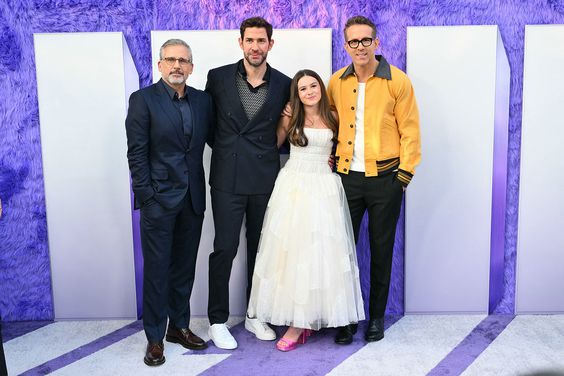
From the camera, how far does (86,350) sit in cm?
327

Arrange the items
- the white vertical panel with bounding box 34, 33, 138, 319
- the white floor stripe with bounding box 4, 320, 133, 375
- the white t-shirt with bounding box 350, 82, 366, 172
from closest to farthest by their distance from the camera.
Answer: the white floor stripe with bounding box 4, 320, 133, 375 < the white t-shirt with bounding box 350, 82, 366, 172 < the white vertical panel with bounding box 34, 33, 138, 319

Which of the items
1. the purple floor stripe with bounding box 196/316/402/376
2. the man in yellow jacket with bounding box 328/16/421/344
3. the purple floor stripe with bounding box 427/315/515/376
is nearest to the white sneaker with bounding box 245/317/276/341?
the purple floor stripe with bounding box 196/316/402/376

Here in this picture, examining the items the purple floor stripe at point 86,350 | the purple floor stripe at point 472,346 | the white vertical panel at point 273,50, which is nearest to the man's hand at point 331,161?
the white vertical panel at point 273,50

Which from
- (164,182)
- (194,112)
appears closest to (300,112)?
(194,112)

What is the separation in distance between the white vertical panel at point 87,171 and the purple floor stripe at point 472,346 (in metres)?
1.81

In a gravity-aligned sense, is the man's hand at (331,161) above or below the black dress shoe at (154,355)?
above

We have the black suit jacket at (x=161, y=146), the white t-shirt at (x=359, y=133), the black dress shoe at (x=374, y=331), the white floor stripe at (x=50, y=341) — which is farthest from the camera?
the black dress shoe at (x=374, y=331)

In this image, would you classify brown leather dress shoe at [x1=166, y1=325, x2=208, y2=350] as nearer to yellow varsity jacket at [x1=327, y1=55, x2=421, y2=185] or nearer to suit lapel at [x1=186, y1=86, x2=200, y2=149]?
suit lapel at [x1=186, y1=86, x2=200, y2=149]

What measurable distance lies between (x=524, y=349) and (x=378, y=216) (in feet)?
3.31

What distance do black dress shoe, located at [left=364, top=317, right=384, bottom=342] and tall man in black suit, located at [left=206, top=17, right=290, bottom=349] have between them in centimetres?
52

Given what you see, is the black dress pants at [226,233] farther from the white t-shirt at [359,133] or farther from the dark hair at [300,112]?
the white t-shirt at [359,133]

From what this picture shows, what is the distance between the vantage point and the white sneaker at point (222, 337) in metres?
3.29

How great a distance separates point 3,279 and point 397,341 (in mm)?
2277

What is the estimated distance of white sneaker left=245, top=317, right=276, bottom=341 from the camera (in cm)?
338
